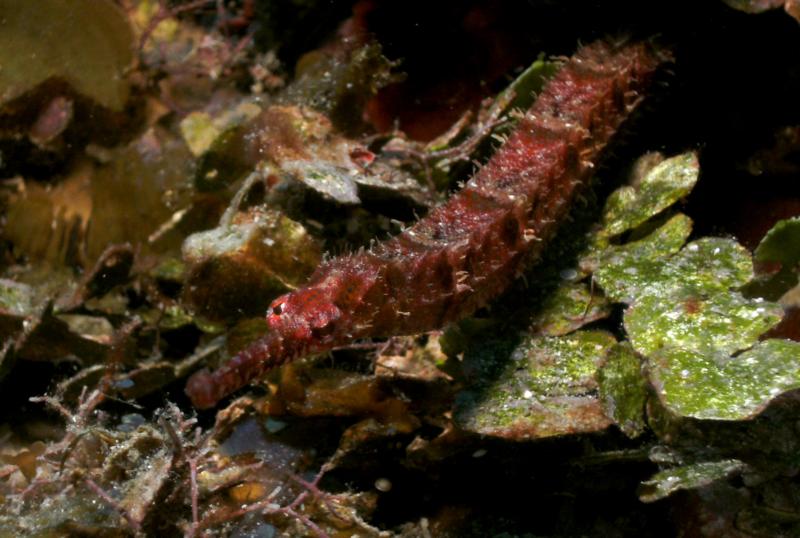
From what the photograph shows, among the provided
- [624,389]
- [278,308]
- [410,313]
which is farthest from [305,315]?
[624,389]

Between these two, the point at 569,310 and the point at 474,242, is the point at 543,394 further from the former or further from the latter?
the point at 474,242

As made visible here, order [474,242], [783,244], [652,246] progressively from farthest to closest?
[652,246]
[474,242]
[783,244]

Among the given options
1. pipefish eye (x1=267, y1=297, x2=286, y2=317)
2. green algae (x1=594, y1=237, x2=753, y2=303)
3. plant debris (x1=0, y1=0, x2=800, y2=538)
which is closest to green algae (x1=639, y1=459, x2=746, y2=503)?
plant debris (x1=0, y1=0, x2=800, y2=538)

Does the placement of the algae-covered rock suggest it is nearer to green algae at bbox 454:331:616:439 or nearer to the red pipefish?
the red pipefish

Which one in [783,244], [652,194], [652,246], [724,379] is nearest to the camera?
[724,379]

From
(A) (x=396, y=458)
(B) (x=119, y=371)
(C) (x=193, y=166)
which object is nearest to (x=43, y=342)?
(B) (x=119, y=371)

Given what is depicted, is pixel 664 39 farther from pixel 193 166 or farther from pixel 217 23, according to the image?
pixel 217 23

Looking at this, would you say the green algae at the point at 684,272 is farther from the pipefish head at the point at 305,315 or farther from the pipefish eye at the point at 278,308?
the pipefish eye at the point at 278,308

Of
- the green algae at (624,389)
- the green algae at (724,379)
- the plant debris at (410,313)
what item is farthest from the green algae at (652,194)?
the green algae at (724,379)
